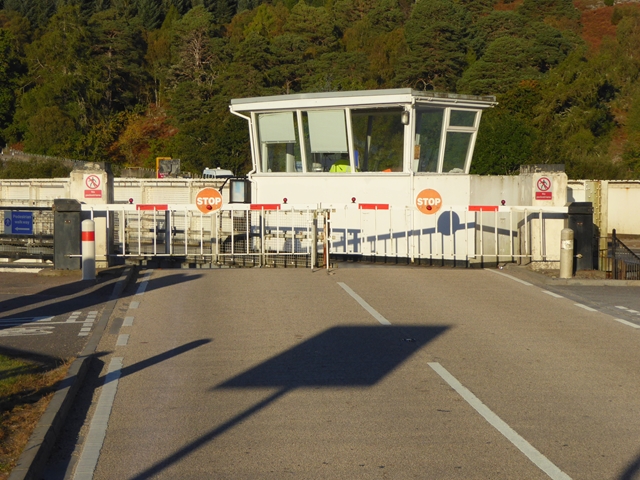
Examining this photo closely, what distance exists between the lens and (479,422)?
26.1ft

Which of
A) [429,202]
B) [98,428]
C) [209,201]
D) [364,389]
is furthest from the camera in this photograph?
[429,202]

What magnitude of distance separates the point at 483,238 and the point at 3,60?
104m

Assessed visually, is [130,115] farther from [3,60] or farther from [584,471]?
[584,471]

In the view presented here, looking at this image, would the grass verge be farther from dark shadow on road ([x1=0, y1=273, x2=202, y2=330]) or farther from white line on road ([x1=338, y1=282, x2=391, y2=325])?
white line on road ([x1=338, y1=282, x2=391, y2=325])

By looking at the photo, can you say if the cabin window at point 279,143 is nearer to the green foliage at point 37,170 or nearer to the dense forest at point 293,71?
the dense forest at point 293,71

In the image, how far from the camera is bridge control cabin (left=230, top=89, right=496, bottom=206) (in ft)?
78.7

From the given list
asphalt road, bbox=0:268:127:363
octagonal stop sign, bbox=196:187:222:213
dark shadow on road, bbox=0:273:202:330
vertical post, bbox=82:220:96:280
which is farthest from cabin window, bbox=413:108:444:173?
vertical post, bbox=82:220:96:280

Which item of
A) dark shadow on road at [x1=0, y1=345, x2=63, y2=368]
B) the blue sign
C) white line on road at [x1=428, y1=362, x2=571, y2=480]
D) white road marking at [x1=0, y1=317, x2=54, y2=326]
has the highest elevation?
the blue sign

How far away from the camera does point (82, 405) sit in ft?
28.3

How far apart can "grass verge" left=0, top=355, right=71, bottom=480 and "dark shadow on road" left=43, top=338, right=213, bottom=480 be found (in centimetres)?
25

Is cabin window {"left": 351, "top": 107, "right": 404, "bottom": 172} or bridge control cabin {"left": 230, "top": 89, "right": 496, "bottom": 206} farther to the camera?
cabin window {"left": 351, "top": 107, "right": 404, "bottom": 172}

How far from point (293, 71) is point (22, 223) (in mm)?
82485

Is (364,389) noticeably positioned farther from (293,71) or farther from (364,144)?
(293,71)

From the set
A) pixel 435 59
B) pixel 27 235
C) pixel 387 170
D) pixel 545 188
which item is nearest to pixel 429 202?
pixel 545 188
